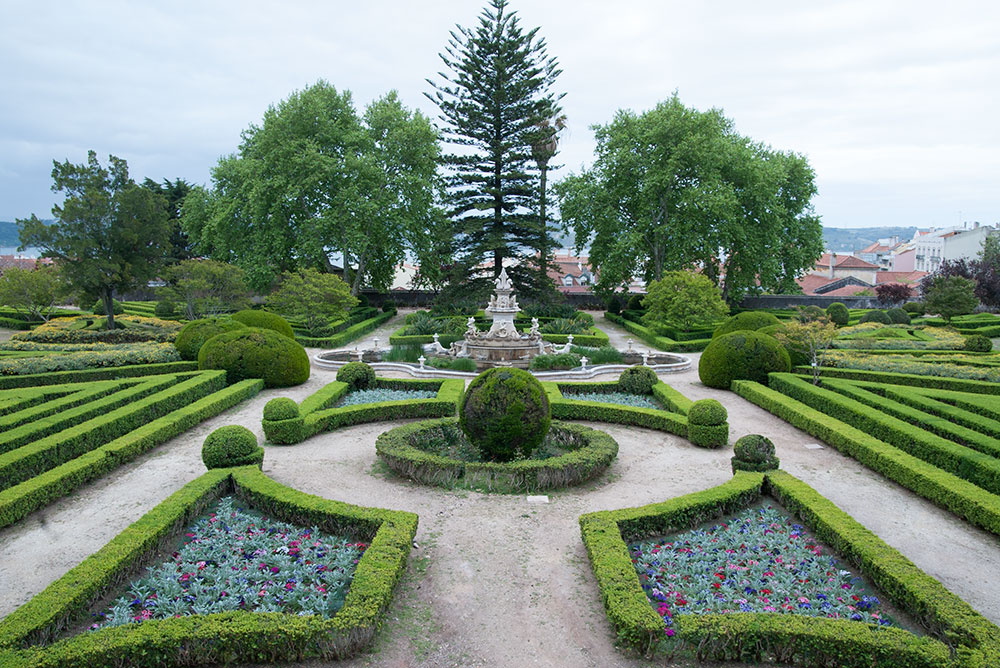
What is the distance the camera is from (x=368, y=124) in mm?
34188

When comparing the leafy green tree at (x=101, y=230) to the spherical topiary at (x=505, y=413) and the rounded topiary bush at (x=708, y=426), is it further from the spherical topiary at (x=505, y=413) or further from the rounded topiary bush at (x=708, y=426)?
the rounded topiary bush at (x=708, y=426)

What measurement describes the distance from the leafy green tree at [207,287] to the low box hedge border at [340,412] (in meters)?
12.9

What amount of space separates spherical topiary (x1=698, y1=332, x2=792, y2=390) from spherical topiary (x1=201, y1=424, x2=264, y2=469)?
1231 centimetres

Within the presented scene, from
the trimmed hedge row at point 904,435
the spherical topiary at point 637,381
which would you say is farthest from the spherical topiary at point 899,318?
the spherical topiary at point 637,381

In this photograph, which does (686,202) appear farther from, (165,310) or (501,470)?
(165,310)

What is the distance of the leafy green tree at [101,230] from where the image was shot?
985 inches

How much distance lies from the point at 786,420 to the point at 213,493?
11508mm

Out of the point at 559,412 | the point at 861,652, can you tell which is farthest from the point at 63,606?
the point at 559,412

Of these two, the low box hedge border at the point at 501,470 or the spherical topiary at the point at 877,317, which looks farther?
the spherical topiary at the point at 877,317

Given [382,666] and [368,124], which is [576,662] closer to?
[382,666]

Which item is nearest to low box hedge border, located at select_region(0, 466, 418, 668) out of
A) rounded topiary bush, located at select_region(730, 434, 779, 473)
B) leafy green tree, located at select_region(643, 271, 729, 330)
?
A: rounded topiary bush, located at select_region(730, 434, 779, 473)

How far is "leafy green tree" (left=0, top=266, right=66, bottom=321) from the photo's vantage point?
25.3 metres

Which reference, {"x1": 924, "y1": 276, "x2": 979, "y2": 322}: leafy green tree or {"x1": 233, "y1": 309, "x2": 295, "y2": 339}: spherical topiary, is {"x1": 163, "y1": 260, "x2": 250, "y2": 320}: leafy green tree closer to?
{"x1": 233, "y1": 309, "x2": 295, "y2": 339}: spherical topiary

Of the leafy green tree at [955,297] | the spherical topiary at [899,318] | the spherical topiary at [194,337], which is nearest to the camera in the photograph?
the spherical topiary at [194,337]
